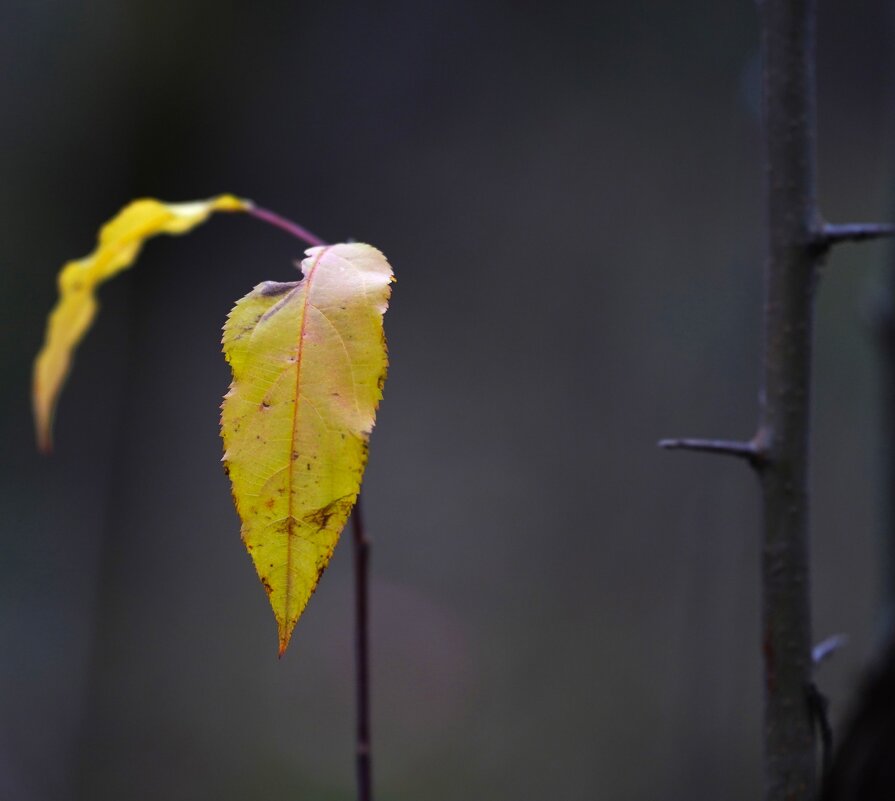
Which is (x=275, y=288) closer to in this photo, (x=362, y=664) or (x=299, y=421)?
(x=299, y=421)

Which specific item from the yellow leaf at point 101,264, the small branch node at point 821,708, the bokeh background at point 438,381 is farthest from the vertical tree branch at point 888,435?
the bokeh background at point 438,381

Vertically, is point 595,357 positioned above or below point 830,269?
below

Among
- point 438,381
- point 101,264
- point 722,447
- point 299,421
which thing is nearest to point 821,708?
point 722,447

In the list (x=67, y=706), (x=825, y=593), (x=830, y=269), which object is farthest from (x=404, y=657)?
(x=830, y=269)

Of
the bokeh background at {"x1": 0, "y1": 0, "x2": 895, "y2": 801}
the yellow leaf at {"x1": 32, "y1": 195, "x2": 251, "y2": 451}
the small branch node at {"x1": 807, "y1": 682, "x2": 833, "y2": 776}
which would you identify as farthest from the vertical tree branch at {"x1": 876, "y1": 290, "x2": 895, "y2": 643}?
the bokeh background at {"x1": 0, "y1": 0, "x2": 895, "y2": 801}

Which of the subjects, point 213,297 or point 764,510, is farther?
point 213,297

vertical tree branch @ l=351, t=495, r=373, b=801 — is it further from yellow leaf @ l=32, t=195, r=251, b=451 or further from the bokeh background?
the bokeh background

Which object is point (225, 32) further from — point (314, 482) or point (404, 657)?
point (314, 482)
